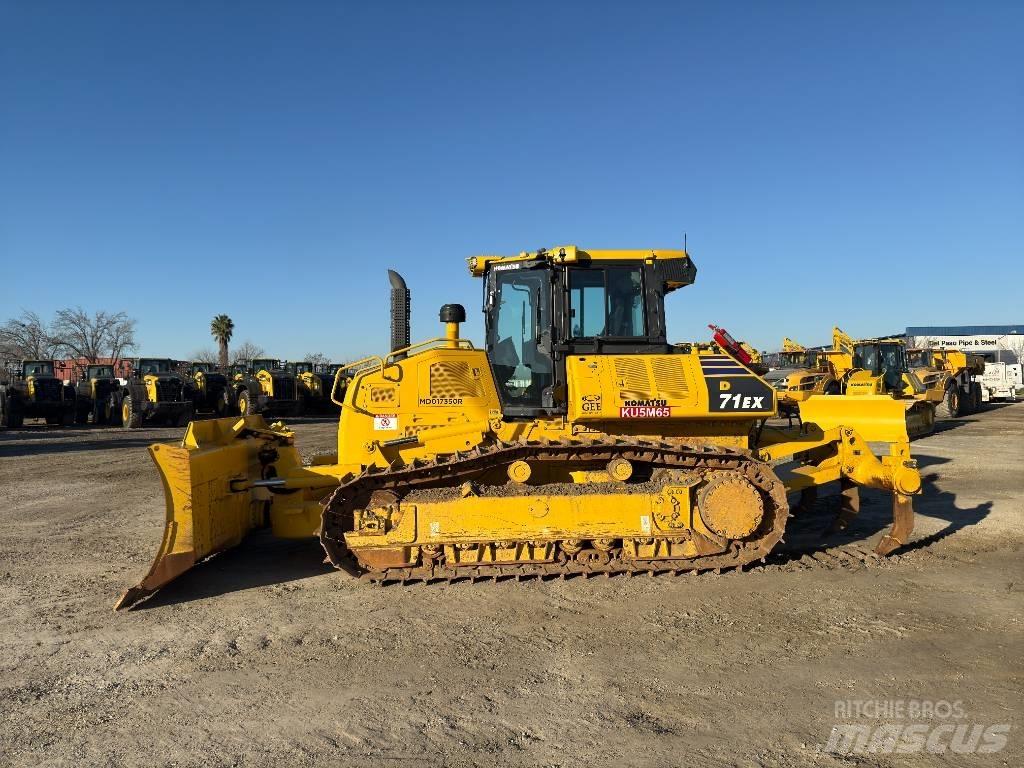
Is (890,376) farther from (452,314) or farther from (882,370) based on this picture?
(452,314)

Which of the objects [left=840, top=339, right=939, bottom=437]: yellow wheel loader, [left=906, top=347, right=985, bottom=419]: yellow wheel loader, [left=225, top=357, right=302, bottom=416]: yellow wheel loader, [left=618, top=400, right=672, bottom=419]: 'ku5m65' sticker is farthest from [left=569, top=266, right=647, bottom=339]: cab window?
[left=225, top=357, right=302, bottom=416]: yellow wheel loader

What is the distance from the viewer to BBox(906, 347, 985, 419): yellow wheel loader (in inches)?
998

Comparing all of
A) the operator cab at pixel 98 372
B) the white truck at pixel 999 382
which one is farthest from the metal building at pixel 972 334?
the operator cab at pixel 98 372

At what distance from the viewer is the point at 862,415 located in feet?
23.2

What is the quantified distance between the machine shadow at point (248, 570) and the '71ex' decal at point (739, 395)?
379 centimetres

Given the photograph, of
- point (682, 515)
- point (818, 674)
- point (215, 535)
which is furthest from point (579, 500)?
point (215, 535)

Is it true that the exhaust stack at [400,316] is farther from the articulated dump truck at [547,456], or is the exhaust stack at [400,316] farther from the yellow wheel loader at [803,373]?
the yellow wheel loader at [803,373]

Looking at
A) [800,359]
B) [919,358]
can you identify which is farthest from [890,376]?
[919,358]

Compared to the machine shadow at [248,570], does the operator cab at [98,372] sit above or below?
above

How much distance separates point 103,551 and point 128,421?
63.4ft

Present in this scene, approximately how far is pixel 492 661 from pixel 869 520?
5.83 metres

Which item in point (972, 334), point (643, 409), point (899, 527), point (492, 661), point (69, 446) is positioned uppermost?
point (972, 334)

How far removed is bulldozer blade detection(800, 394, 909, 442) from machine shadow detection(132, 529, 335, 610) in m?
5.06

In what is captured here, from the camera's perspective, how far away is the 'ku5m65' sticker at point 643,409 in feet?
19.4
